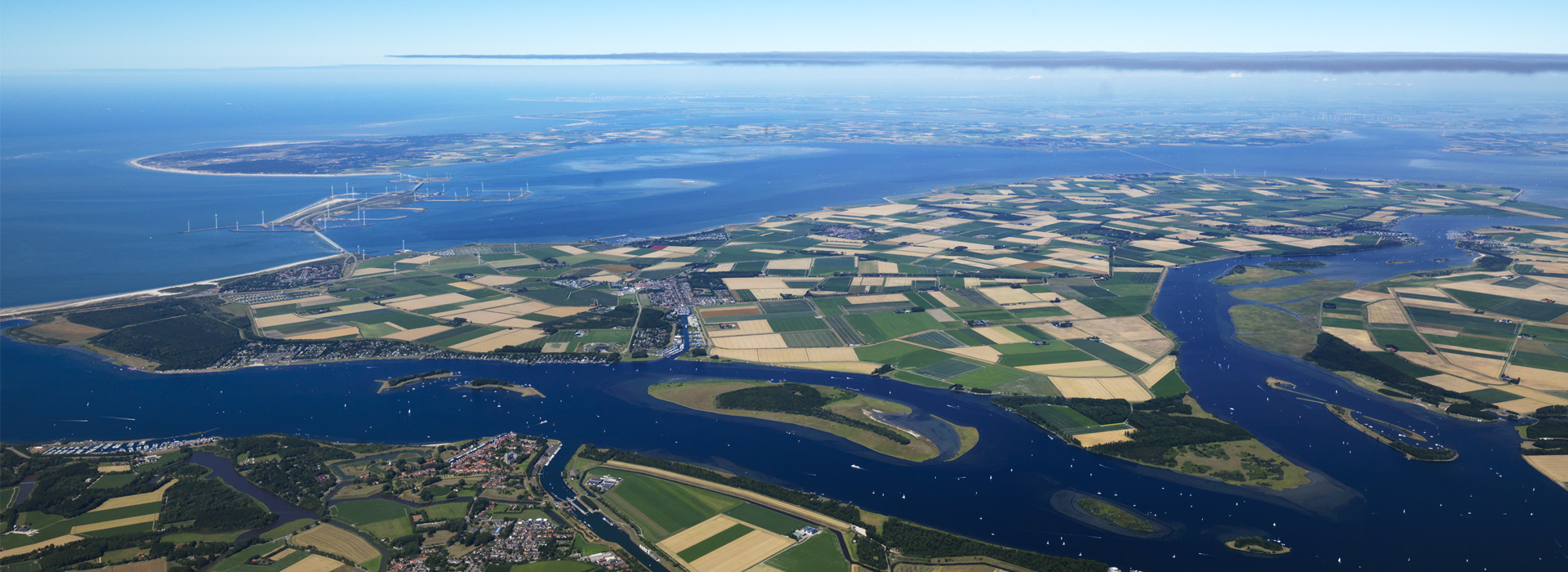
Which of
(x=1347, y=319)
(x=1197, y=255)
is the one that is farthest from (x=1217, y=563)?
(x=1197, y=255)

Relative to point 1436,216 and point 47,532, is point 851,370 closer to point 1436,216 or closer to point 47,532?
point 47,532

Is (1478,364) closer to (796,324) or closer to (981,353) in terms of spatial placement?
(981,353)

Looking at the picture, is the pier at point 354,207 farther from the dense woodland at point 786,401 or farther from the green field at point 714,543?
the green field at point 714,543

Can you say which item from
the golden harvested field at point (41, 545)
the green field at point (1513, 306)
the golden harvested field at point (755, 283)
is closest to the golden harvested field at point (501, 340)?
the golden harvested field at point (755, 283)

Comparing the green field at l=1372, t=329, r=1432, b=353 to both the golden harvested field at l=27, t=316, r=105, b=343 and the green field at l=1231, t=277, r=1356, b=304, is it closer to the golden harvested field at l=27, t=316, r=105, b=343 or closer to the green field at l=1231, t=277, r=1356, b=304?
the green field at l=1231, t=277, r=1356, b=304

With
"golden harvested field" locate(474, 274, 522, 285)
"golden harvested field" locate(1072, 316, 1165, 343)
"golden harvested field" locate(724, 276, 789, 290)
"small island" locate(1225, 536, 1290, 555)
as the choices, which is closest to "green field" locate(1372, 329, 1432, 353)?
"golden harvested field" locate(1072, 316, 1165, 343)

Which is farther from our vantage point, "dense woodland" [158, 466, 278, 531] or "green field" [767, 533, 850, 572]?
"dense woodland" [158, 466, 278, 531]
